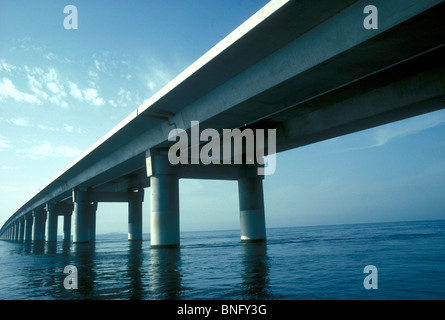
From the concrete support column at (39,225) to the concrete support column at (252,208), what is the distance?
67926mm

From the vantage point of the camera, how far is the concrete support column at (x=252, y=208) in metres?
31.5

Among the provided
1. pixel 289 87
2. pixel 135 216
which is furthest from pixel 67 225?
pixel 289 87

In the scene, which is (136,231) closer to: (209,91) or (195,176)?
(195,176)

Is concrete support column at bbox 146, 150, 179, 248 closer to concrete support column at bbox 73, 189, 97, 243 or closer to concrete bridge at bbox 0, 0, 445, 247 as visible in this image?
concrete bridge at bbox 0, 0, 445, 247

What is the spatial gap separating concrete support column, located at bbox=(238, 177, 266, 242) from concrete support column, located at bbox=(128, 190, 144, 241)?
28.5 m

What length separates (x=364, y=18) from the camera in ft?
36.3

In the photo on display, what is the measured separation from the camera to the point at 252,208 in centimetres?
3141

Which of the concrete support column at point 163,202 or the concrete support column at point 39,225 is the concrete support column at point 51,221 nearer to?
the concrete support column at point 39,225

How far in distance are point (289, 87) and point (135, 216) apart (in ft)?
153

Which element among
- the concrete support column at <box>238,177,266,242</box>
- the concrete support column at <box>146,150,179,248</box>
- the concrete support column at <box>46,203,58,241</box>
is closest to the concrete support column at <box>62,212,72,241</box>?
the concrete support column at <box>46,203,58,241</box>

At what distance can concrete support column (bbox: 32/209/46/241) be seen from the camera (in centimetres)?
8281

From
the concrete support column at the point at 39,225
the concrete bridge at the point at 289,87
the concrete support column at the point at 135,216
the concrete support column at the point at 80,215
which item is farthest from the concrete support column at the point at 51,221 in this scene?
the concrete bridge at the point at 289,87
